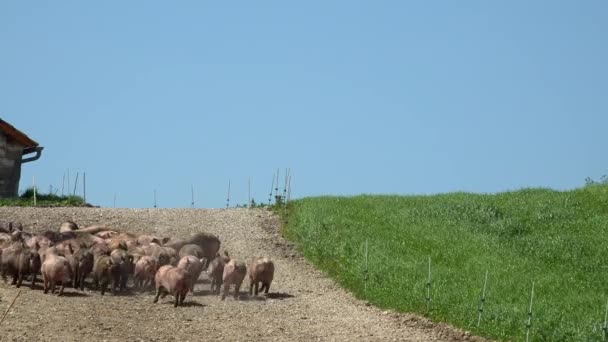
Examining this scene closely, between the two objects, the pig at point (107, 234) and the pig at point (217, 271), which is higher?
the pig at point (107, 234)

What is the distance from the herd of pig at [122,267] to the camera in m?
27.4

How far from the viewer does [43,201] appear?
47.9 meters

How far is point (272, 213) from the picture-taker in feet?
141

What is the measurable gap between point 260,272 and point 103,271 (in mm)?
3510

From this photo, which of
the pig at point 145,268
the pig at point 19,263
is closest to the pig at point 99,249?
the pig at point 145,268

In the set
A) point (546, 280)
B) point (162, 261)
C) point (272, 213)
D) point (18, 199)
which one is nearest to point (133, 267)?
point (162, 261)

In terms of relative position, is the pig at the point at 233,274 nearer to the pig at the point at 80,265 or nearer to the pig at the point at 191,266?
the pig at the point at 191,266

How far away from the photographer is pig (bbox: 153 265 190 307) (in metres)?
26.6

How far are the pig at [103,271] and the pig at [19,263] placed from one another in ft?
4.32

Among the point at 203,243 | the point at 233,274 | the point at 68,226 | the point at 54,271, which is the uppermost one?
the point at 68,226

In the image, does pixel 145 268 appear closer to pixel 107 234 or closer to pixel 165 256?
pixel 165 256

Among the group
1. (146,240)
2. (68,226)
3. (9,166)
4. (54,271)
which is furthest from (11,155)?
(54,271)

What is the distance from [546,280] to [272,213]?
544 inches

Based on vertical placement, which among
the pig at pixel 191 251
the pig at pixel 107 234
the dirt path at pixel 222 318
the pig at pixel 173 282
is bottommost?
the dirt path at pixel 222 318
